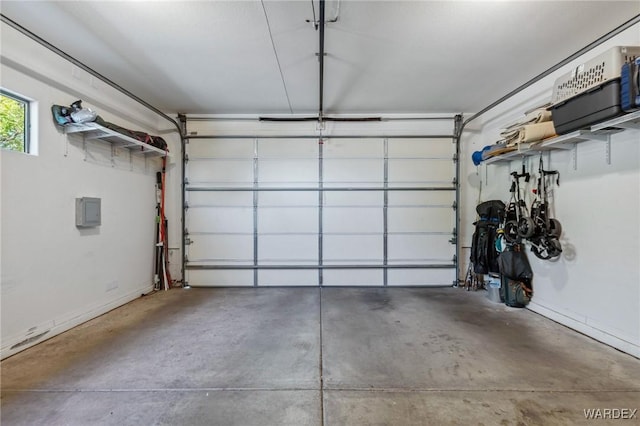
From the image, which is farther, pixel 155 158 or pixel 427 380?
pixel 155 158

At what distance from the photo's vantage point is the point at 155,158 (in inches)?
183

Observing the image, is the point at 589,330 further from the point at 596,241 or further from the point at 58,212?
the point at 58,212

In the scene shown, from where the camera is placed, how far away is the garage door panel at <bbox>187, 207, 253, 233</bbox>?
486cm

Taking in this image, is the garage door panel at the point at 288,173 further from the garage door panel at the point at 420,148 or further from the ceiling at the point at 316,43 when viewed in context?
the garage door panel at the point at 420,148

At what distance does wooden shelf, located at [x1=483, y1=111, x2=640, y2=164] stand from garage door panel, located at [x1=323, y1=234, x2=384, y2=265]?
2430 mm

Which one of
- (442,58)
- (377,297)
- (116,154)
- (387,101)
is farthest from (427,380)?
(116,154)

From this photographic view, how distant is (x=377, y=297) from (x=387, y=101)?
3.13 meters

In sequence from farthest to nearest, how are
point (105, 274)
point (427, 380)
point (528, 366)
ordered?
point (105, 274) → point (528, 366) → point (427, 380)

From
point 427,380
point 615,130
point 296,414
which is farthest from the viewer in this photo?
point 615,130

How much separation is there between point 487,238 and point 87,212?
5.46 metres

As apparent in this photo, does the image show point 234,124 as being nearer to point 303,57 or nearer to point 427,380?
point 303,57

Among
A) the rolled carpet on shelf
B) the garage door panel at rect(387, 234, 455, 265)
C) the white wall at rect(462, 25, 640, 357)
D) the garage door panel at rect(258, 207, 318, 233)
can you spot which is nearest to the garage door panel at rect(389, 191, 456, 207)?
the garage door panel at rect(387, 234, 455, 265)

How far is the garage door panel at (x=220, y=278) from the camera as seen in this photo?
15.9 ft

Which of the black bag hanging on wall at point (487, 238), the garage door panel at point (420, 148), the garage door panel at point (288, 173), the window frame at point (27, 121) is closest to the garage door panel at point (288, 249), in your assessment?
the garage door panel at point (288, 173)
